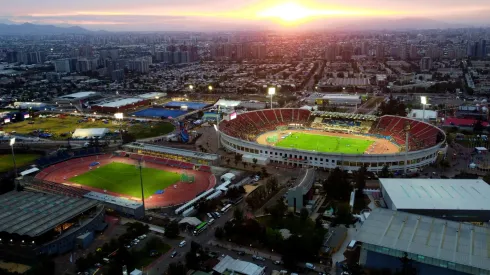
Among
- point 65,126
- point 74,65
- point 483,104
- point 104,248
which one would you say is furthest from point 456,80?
point 74,65

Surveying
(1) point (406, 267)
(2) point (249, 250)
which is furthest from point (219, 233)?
(1) point (406, 267)

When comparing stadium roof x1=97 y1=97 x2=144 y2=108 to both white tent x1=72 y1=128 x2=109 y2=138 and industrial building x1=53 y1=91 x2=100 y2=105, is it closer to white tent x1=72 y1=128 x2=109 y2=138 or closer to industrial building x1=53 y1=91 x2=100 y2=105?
industrial building x1=53 y1=91 x2=100 y2=105

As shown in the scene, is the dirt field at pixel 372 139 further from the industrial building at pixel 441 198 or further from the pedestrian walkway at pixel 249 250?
the pedestrian walkway at pixel 249 250

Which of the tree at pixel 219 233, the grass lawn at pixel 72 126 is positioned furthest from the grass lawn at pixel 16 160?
the tree at pixel 219 233

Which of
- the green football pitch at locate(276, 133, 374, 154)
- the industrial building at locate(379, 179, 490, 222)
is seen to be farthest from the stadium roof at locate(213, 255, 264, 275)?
the green football pitch at locate(276, 133, 374, 154)

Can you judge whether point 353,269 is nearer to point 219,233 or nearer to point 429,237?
point 429,237
